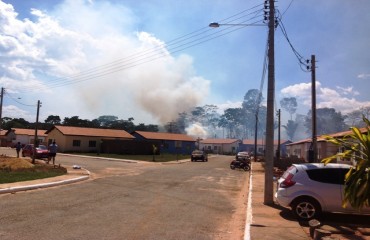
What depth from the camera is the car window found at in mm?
10445

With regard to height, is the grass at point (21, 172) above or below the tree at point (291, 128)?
below

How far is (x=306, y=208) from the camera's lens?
1048 cm

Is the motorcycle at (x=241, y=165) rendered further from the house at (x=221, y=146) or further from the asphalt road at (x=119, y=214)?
the house at (x=221, y=146)

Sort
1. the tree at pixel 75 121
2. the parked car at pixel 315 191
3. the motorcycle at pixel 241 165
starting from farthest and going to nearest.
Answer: the tree at pixel 75 121 < the motorcycle at pixel 241 165 < the parked car at pixel 315 191

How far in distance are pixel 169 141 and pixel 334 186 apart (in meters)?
71.7

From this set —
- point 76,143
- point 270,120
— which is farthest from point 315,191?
point 76,143

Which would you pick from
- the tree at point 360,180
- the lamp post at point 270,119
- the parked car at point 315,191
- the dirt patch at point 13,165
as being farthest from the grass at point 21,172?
the tree at point 360,180

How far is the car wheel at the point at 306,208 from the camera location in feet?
34.2

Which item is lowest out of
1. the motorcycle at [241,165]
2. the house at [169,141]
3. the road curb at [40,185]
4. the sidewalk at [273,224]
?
the sidewalk at [273,224]

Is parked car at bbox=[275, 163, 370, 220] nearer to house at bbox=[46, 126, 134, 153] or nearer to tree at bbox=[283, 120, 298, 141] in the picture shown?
house at bbox=[46, 126, 134, 153]

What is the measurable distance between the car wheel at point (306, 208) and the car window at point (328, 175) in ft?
1.96

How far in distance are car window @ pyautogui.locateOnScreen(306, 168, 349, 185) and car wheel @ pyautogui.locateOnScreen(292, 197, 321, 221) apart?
1.96 ft

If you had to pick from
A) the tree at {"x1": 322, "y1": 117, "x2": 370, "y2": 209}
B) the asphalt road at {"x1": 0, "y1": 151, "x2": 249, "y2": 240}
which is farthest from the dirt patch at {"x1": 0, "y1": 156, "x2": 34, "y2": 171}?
the tree at {"x1": 322, "y1": 117, "x2": 370, "y2": 209}

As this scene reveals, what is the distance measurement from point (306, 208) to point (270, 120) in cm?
443
